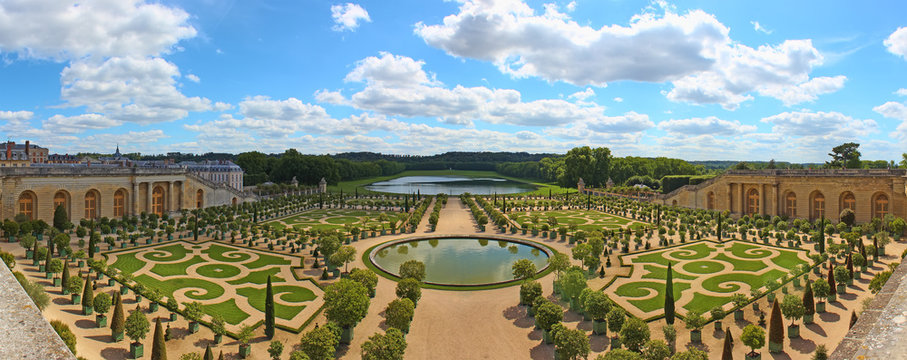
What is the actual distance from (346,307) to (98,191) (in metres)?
39.7

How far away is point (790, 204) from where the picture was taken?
46.9 meters

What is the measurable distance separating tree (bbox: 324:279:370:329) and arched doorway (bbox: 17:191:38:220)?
36.7 meters

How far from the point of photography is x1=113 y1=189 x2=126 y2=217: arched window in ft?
152

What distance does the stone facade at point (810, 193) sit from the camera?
4041cm

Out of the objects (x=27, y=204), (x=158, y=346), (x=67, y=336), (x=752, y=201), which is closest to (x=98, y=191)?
(x=27, y=204)

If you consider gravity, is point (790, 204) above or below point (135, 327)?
above

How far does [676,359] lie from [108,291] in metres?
24.4

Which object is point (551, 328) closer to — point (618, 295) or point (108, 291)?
point (618, 295)

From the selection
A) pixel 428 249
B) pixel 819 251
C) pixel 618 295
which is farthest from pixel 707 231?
pixel 428 249

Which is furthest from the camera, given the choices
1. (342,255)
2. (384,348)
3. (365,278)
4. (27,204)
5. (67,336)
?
(27,204)

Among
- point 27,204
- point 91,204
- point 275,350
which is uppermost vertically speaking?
point 27,204

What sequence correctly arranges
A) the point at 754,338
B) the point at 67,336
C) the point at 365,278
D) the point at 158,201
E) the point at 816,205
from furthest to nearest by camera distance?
1. the point at 158,201
2. the point at 816,205
3. the point at 365,278
4. the point at 754,338
5. the point at 67,336

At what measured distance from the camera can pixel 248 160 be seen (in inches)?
4183

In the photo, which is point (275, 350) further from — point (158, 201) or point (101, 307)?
point (158, 201)
